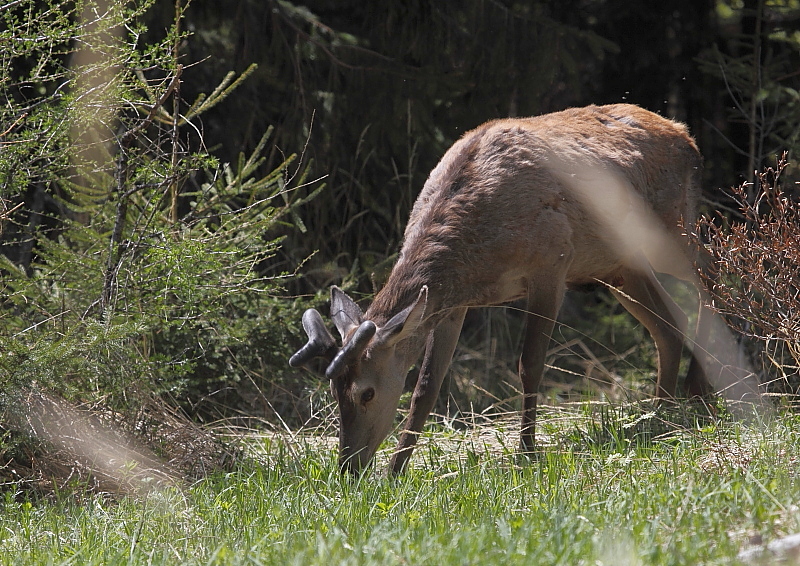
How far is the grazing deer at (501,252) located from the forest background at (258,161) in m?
0.69

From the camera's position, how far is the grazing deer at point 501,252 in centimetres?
654

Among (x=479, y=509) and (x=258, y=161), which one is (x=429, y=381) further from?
(x=258, y=161)

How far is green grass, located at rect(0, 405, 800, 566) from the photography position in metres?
3.93

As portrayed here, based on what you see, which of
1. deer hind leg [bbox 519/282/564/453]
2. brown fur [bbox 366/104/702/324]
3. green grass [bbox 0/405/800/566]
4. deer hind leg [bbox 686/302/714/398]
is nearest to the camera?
green grass [bbox 0/405/800/566]

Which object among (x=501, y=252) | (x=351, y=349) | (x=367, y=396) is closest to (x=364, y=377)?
(x=367, y=396)

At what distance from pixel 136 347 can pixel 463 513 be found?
331cm

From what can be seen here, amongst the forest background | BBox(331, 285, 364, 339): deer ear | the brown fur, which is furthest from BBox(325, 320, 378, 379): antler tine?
the forest background

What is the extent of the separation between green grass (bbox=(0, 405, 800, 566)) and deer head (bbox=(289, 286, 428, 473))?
237 mm

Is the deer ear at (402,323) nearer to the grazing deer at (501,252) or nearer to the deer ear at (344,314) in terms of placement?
the grazing deer at (501,252)

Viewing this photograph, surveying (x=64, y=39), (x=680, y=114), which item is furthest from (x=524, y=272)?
(x=680, y=114)

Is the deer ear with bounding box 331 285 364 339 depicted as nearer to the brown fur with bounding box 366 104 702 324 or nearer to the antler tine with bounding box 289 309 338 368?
the brown fur with bounding box 366 104 702 324

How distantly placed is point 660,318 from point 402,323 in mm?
2859

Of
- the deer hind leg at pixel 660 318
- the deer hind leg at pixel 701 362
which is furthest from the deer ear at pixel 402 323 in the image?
the deer hind leg at pixel 701 362

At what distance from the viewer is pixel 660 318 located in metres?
8.27
